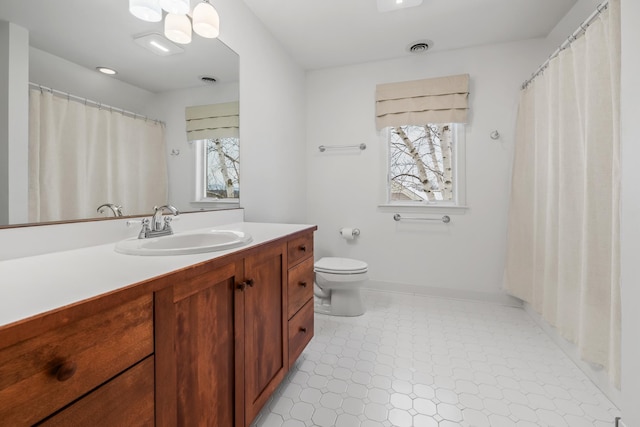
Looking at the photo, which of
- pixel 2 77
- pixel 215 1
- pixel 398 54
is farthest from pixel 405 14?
pixel 2 77

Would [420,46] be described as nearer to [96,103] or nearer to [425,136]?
[425,136]

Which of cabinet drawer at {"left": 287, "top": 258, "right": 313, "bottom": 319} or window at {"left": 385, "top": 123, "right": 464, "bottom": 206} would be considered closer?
cabinet drawer at {"left": 287, "top": 258, "right": 313, "bottom": 319}

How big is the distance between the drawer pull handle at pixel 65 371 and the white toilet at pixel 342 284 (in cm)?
182

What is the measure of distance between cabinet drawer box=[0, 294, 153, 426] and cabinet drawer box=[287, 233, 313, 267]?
79cm

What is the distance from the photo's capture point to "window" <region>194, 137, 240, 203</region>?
161cm

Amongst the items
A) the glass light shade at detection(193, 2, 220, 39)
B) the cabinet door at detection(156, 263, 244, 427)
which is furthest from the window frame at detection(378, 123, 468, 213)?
the cabinet door at detection(156, 263, 244, 427)

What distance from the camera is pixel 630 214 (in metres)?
1.08

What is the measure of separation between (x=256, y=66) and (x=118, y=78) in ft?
3.66

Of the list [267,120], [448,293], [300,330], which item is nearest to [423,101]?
[267,120]

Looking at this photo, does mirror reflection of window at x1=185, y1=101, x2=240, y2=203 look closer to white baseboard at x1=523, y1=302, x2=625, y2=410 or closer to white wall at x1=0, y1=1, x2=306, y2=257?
white wall at x1=0, y1=1, x2=306, y2=257

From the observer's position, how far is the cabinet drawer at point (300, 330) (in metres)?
1.42

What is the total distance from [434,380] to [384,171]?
6.10 ft

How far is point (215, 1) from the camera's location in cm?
168

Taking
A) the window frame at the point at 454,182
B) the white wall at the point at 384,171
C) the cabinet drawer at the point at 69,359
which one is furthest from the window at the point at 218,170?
the window frame at the point at 454,182
